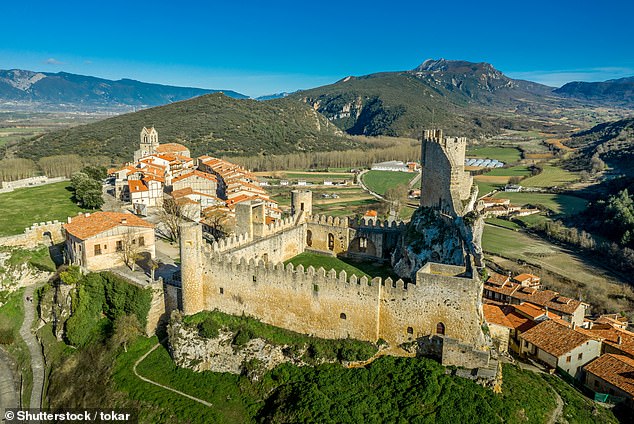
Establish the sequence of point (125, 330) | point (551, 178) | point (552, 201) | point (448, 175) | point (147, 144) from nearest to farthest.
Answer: point (125, 330), point (448, 175), point (147, 144), point (552, 201), point (551, 178)

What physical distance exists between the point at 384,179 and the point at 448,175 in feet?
288

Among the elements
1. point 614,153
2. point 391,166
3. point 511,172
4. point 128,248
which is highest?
point 614,153

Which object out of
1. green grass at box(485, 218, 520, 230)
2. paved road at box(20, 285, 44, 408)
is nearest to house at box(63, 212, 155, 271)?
paved road at box(20, 285, 44, 408)

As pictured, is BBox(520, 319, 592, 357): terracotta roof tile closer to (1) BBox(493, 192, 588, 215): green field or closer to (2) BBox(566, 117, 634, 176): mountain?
(1) BBox(493, 192, 588, 215): green field

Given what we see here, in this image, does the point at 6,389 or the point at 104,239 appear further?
the point at 104,239

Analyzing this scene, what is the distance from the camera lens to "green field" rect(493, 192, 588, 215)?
84.0m

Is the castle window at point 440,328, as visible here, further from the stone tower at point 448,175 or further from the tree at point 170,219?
the tree at point 170,219

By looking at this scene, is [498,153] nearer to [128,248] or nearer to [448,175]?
[448,175]

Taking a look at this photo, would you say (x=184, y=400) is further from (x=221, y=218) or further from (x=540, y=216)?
(x=540, y=216)

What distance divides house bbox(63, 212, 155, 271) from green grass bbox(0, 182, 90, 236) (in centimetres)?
1300

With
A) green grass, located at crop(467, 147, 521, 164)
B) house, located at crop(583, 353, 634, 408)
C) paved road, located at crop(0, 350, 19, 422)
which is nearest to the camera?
house, located at crop(583, 353, 634, 408)

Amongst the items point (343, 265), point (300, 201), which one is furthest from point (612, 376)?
point (300, 201)

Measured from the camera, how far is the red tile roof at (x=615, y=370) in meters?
28.3

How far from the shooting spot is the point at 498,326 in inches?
1273
